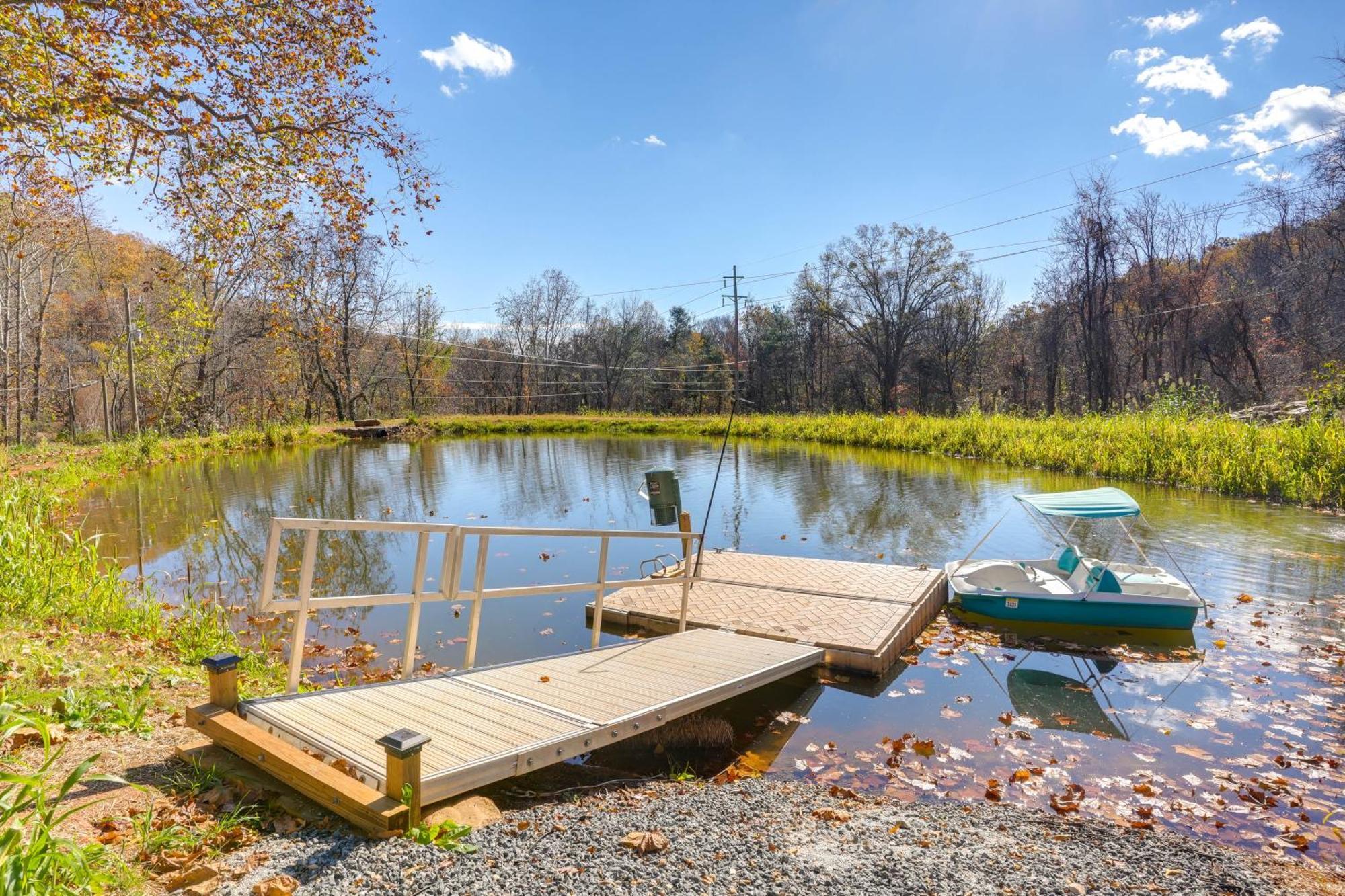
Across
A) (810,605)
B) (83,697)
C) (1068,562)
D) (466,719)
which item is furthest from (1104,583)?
(83,697)

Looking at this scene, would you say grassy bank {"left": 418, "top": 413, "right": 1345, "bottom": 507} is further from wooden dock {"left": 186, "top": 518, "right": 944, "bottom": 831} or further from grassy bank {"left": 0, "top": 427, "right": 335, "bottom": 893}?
grassy bank {"left": 0, "top": 427, "right": 335, "bottom": 893}

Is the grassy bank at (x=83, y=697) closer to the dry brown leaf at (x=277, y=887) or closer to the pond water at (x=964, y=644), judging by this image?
the dry brown leaf at (x=277, y=887)

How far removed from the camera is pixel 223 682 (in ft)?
13.5

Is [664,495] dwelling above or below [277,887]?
above

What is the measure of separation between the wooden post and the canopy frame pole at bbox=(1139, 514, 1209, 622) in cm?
875

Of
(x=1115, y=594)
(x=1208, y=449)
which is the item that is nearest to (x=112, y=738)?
(x=1115, y=594)

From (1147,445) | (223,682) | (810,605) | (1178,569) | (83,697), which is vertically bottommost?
(810,605)

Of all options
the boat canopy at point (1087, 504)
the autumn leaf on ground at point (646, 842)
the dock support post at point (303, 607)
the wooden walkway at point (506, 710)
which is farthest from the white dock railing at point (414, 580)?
the boat canopy at point (1087, 504)

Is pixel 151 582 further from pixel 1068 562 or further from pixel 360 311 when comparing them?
pixel 360 311

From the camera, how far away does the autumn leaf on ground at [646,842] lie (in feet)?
11.2

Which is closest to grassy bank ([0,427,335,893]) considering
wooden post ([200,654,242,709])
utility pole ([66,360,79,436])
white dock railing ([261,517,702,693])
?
wooden post ([200,654,242,709])

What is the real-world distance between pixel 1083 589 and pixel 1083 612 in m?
0.35

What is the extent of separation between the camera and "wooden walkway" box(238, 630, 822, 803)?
3.77m

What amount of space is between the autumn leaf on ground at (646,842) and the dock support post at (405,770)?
98 centimetres
